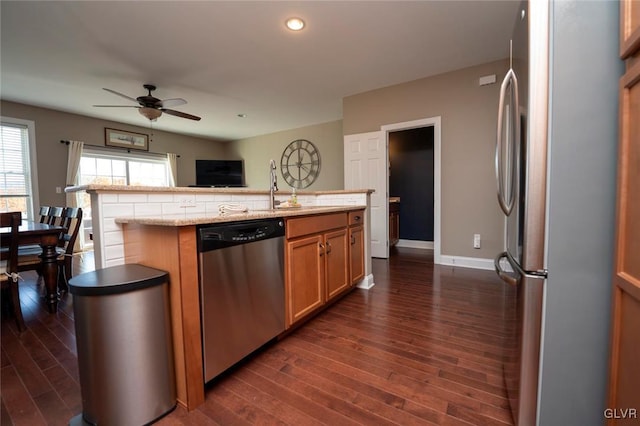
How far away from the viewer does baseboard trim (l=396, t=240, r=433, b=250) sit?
4.91 meters

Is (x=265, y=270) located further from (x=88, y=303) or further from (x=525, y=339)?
(x=525, y=339)

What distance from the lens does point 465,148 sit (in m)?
3.53

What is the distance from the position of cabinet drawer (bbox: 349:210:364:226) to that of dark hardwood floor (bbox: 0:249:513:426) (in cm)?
76

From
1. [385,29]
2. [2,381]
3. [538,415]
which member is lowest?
[2,381]

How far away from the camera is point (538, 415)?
3.04 feet

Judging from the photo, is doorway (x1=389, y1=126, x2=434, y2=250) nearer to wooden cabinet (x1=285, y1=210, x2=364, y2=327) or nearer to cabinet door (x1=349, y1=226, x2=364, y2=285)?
cabinet door (x1=349, y1=226, x2=364, y2=285)

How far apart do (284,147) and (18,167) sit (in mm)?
5008

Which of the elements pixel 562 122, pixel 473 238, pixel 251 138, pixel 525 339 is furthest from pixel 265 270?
pixel 251 138

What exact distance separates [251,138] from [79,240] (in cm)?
451

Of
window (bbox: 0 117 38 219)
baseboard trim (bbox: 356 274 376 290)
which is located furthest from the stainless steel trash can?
window (bbox: 0 117 38 219)

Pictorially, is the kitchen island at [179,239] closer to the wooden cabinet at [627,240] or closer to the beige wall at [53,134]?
the wooden cabinet at [627,240]

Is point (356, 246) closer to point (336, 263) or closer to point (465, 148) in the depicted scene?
point (336, 263)

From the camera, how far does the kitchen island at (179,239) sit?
118cm

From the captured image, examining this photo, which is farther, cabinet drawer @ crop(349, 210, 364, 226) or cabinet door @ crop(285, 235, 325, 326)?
cabinet drawer @ crop(349, 210, 364, 226)
